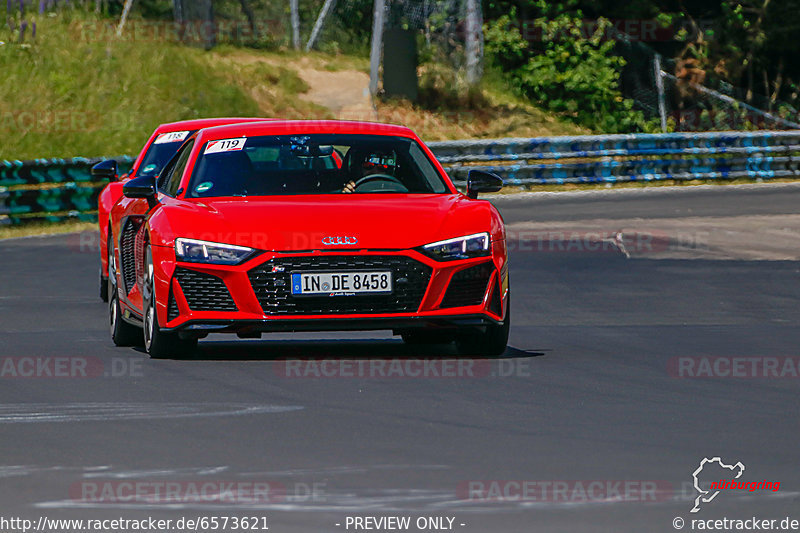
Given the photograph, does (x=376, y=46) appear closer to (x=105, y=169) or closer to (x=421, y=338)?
(x=105, y=169)

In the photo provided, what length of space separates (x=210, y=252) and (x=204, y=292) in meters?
0.23

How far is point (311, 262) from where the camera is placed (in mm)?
10031

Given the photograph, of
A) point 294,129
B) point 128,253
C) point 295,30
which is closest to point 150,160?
point 128,253

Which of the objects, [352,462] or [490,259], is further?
[490,259]

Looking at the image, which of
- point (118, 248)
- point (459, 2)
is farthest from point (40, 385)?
point (459, 2)

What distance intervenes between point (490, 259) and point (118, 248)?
316 cm

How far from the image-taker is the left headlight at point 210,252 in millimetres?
10031

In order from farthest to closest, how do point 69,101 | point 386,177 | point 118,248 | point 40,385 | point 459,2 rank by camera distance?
point 459,2 → point 69,101 → point 118,248 → point 386,177 → point 40,385

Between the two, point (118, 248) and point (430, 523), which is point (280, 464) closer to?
point (430, 523)

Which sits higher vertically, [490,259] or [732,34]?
[490,259]

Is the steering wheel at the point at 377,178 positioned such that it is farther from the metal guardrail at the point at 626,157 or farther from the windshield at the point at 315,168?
the metal guardrail at the point at 626,157

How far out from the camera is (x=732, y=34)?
4597 cm
